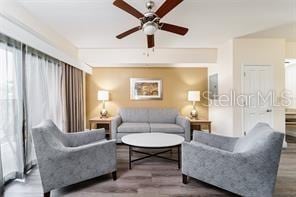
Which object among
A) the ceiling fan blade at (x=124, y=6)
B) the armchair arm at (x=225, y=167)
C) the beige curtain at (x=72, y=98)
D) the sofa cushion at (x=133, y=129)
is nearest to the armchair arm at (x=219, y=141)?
the armchair arm at (x=225, y=167)

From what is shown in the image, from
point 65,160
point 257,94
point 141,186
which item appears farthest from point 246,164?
point 257,94

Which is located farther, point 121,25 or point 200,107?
point 200,107

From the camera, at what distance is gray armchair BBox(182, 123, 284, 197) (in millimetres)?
1944

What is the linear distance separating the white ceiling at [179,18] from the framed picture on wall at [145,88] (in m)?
1.49

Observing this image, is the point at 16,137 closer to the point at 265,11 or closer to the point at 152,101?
the point at 152,101

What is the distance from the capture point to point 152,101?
5.34m

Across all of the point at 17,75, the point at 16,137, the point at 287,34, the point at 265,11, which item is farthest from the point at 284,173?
the point at 17,75

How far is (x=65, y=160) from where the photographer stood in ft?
7.14

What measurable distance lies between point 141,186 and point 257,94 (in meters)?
3.25

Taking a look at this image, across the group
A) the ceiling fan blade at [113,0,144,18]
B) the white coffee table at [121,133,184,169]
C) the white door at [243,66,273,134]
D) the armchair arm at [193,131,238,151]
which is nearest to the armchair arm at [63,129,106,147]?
the white coffee table at [121,133,184,169]

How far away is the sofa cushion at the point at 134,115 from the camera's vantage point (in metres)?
4.98

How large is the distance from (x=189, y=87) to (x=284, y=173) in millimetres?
3071

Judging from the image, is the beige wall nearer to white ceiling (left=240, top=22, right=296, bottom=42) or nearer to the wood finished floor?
white ceiling (left=240, top=22, right=296, bottom=42)

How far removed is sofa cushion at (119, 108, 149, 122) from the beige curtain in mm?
1109
